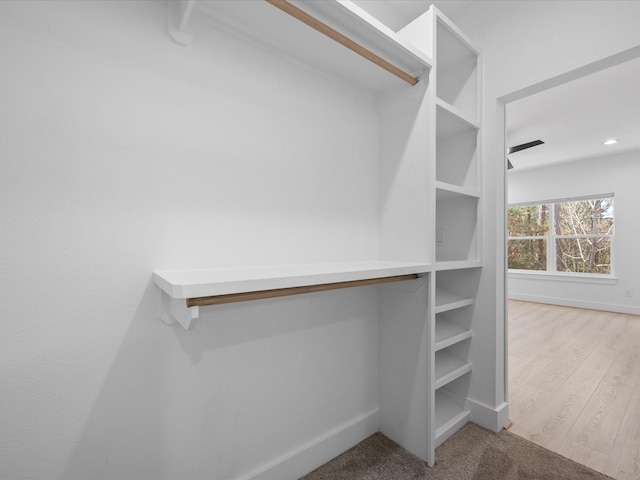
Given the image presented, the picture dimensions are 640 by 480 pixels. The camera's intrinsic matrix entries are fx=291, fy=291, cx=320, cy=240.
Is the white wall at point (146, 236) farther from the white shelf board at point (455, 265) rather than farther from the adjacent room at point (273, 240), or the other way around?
the white shelf board at point (455, 265)

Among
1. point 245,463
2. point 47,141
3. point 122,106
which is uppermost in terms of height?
point 122,106

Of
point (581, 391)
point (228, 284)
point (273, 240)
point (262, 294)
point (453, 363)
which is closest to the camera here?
point (228, 284)

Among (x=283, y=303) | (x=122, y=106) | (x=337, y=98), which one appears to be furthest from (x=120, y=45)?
(x=283, y=303)

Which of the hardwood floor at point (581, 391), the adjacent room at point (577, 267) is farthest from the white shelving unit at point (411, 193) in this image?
the adjacent room at point (577, 267)

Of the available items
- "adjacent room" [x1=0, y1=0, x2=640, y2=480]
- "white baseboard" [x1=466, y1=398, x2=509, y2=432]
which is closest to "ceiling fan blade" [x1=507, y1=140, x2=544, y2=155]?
"adjacent room" [x1=0, y1=0, x2=640, y2=480]

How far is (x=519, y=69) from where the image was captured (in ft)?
5.40

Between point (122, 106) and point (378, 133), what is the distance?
1.28 meters

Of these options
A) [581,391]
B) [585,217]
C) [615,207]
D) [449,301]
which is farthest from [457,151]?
[585,217]

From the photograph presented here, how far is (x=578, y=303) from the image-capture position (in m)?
5.04

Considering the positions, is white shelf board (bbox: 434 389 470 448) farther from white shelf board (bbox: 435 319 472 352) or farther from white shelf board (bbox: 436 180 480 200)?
white shelf board (bbox: 436 180 480 200)

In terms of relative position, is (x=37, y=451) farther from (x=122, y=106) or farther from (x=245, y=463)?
(x=122, y=106)

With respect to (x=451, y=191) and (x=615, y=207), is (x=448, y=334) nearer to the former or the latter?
(x=451, y=191)

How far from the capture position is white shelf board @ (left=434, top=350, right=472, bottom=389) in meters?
1.64

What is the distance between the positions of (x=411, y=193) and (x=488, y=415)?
142 cm
